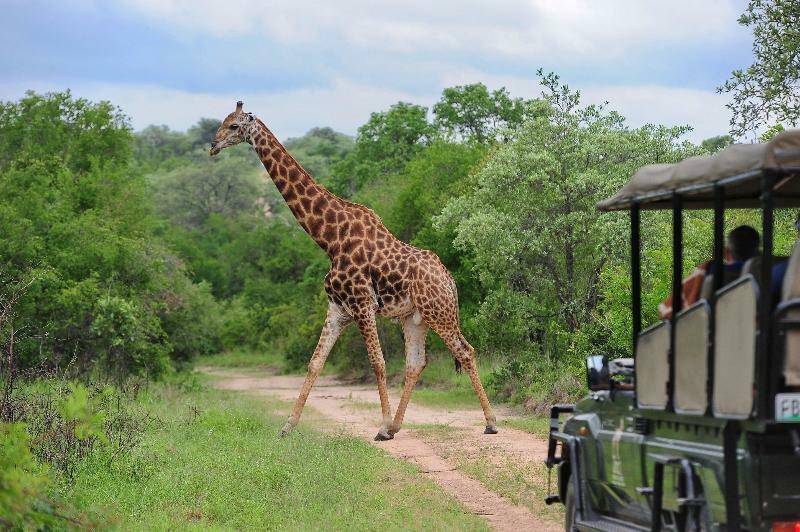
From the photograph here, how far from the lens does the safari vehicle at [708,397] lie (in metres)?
5.48

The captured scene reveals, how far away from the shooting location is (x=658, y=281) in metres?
17.2

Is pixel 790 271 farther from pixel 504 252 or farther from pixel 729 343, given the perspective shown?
pixel 504 252

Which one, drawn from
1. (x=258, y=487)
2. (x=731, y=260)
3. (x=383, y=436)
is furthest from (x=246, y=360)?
(x=731, y=260)

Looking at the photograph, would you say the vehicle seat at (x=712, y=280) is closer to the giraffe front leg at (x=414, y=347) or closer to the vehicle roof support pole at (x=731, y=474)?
the vehicle roof support pole at (x=731, y=474)

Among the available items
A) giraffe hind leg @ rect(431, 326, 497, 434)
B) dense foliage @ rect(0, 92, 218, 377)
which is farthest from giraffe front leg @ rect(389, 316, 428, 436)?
dense foliage @ rect(0, 92, 218, 377)

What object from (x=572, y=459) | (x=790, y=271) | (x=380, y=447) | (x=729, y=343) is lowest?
(x=380, y=447)

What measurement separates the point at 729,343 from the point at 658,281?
1162 centimetres

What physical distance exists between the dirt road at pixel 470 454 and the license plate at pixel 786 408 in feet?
13.3

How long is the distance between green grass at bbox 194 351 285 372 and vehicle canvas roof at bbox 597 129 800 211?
3650 centimetres

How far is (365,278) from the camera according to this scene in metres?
16.7

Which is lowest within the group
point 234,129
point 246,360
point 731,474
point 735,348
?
point 246,360

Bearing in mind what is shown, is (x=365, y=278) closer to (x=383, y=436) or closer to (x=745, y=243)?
(x=383, y=436)

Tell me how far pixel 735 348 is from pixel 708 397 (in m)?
0.34

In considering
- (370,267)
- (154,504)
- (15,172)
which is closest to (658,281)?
(370,267)
